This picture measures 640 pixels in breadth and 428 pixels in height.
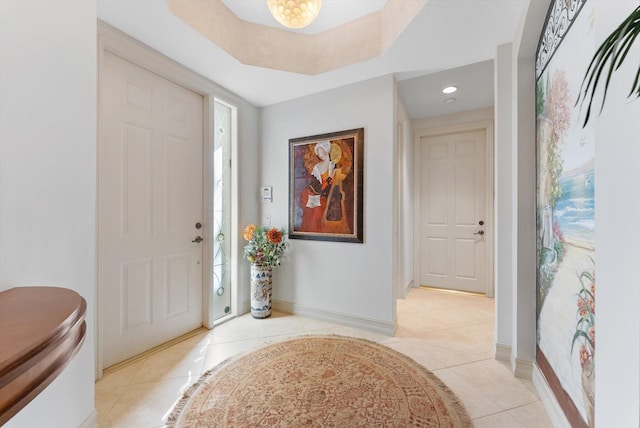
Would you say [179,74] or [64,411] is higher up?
[179,74]

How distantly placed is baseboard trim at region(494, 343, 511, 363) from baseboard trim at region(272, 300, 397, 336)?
79cm

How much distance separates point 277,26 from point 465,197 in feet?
10.4

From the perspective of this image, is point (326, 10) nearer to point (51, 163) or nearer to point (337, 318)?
point (51, 163)

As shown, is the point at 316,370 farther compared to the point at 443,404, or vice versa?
the point at 316,370

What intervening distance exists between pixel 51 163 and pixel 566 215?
2341mm

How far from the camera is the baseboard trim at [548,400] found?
135 cm

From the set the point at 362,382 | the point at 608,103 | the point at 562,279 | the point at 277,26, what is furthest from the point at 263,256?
the point at 608,103

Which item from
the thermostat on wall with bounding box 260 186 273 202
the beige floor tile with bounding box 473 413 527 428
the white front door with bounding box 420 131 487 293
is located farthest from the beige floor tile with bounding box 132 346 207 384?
the white front door with bounding box 420 131 487 293

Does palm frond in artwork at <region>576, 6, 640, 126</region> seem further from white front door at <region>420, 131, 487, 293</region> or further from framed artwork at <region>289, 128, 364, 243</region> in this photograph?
white front door at <region>420, 131, 487, 293</region>

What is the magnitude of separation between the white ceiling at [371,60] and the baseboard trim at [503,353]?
7.41 feet

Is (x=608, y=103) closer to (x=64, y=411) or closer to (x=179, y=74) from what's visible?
(x=64, y=411)

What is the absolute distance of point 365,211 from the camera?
261 centimetres

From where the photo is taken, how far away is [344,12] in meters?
2.12

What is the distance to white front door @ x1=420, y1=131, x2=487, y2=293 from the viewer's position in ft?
12.2
